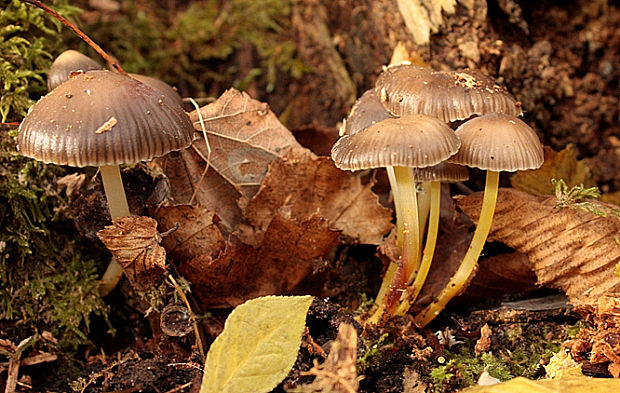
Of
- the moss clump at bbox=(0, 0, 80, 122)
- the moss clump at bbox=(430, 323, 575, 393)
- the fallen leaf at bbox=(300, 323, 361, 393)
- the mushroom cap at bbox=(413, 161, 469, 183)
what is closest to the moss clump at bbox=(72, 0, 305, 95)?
the moss clump at bbox=(0, 0, 80, 122)

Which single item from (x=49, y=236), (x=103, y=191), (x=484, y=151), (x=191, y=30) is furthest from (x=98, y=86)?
(x=191, y=30)

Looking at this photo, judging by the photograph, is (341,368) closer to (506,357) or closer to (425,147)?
(425,147)

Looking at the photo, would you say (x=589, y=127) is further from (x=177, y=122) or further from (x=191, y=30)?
(x=191, y=30)

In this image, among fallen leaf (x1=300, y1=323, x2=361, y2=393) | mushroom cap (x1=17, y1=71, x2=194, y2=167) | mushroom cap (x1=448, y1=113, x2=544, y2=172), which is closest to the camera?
fallen leaf (x1=300, y1=323, x2=361, y2=393)

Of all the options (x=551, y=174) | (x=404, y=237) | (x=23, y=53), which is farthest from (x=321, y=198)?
(x=23, y=53)

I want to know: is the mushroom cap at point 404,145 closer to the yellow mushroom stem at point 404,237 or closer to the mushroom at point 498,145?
the mushroom at point 498,145

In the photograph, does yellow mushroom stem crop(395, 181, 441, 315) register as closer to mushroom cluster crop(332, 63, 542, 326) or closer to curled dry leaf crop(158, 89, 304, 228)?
mushroom cluster crop(332, 63, 542, 326)
